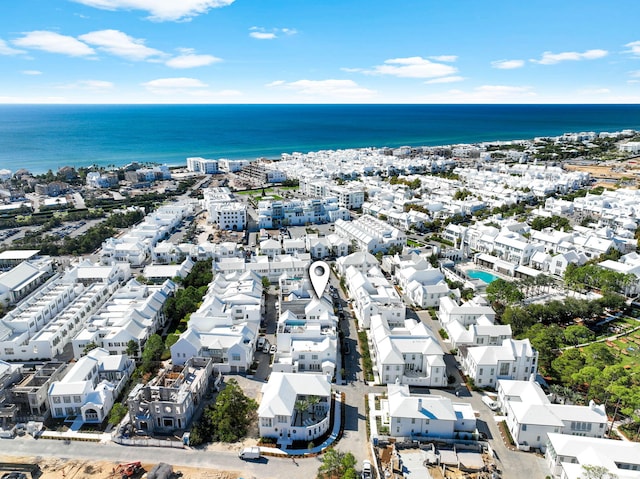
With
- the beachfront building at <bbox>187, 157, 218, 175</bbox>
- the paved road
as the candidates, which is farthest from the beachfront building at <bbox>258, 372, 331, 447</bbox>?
the beachfront building at <bbox>187, 157, 218, 175</bbox>

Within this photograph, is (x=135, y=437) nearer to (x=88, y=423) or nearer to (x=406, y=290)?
(x=88, y=423)

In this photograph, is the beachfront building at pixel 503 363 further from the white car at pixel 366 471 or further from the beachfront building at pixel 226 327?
the beachfront building at pixel 226 327

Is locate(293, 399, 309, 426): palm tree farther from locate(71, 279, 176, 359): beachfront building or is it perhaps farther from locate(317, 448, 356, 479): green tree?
locate(71, 279, 176, 359): beachfront building

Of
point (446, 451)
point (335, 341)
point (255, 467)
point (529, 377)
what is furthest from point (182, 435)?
point (529, 377)

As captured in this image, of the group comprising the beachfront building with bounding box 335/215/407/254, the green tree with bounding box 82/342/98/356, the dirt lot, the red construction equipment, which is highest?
the beachfront building with bounding box 335/215/407/254

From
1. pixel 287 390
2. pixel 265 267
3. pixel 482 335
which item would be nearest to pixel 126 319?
pixel 265 267

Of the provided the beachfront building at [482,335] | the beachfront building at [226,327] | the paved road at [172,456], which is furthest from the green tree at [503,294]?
the paved road at [172,456]
